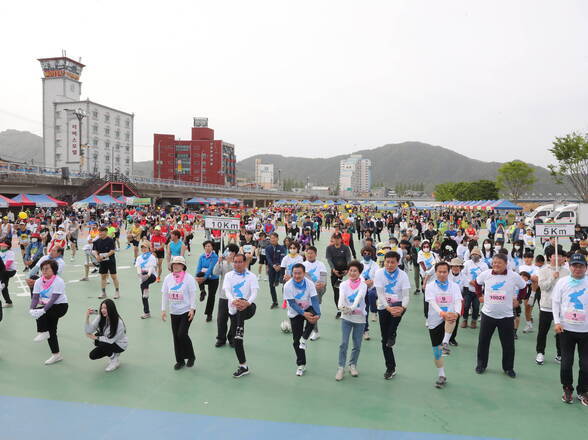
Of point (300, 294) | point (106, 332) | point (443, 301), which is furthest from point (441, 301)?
point (106, 332)

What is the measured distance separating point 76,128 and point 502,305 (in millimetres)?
75664

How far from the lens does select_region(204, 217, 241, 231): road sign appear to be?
756cm

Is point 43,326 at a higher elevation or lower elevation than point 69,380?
higher

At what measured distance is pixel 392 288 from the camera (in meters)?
4.96

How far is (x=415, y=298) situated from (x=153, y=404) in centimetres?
664

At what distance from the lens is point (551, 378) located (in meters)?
4.98

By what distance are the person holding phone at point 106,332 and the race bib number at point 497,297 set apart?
4.59 meters

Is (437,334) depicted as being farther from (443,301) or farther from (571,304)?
(571,304)

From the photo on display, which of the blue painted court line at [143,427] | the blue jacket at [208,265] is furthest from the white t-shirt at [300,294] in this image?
the blue jacket at [208,265]

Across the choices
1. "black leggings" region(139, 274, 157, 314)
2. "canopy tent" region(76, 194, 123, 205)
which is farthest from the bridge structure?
"black leggings" region(139, 274, 157, 314)

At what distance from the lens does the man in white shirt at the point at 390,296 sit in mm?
4902

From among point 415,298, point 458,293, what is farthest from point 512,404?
point 415,298

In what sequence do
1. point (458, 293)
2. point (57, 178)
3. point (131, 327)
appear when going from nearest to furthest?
1. point (458, 293)
2. point (131, 327)
3. point (57, 178)

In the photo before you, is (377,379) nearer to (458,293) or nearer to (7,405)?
(458,293)
